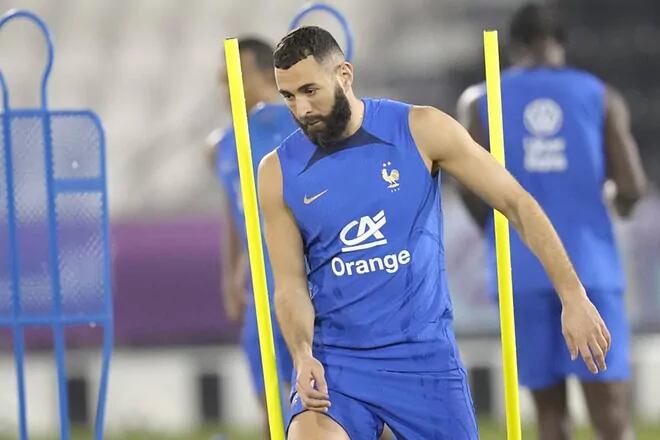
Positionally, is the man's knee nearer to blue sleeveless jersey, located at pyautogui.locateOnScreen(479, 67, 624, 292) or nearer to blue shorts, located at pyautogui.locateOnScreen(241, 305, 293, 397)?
blue shorts, located at pyautogui.locateOnScreen(241, 305, 293, 397)

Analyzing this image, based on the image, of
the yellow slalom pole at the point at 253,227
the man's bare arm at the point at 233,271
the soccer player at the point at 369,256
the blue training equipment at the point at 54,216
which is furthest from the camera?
the man's bare arm at the point at 233,271

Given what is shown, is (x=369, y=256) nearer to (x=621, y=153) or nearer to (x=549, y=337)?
(x=549, y=337)

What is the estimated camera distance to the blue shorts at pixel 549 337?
288 inches

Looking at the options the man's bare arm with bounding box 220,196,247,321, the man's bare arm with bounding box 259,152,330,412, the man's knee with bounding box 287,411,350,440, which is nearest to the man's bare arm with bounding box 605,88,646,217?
the man's bare arm with bounding box 220,196,247,321

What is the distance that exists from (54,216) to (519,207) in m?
2.18

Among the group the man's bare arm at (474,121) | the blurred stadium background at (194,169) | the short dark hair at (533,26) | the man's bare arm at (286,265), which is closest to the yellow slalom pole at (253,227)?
the man's bare arm at (286,265)

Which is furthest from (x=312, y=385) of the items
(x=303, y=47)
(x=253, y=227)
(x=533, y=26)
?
(x=533, y=26)

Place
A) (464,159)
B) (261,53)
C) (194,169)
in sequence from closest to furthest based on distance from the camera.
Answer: (464,159) → (261,53) → (194,169)

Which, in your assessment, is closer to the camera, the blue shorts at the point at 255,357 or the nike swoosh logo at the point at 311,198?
the nike swoosh logo at the point at 311,198

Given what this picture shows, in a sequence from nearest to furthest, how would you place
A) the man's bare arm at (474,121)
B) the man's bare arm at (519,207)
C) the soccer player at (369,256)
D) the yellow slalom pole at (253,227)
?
the man's bare arm at (519,207) < the soccer player at (369,256) < the yellow slalom pole at (253,227) < the man's bare arm at (474,121)

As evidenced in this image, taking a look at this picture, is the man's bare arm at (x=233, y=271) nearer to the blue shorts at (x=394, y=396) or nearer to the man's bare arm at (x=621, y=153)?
the man's bare arm at (x=621, y=153)

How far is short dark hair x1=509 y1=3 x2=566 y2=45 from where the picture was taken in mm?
7469

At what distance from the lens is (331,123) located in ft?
16.2

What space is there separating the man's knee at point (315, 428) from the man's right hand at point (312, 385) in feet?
0.22
